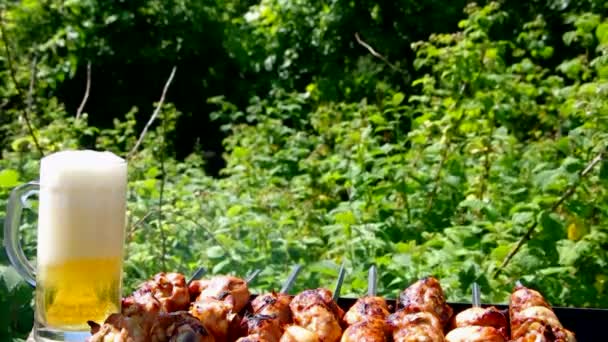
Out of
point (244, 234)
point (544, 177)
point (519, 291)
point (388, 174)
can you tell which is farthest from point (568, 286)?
point (519, 291)

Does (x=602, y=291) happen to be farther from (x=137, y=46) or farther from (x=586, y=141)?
(x=137, y=46)

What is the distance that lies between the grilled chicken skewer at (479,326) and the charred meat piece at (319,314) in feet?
A: 0.65

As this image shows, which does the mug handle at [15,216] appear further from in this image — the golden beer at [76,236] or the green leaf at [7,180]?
the green leaf at [7,180]

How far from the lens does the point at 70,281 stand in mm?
1552

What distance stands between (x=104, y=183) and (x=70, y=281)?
7.2 inches

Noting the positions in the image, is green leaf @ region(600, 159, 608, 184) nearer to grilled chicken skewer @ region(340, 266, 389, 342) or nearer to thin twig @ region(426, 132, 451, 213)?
thin twig @ region(426, 132, 451, 213)

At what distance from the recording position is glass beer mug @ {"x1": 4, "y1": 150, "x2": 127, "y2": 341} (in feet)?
5.09

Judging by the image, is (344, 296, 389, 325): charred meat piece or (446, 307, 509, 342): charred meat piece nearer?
(446, 307, 509, 342): charred meat piece

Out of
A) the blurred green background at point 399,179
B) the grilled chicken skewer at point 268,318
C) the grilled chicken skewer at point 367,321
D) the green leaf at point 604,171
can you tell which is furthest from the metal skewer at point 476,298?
the green leaf at point 604,171

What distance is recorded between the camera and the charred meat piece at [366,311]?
1.55 meters

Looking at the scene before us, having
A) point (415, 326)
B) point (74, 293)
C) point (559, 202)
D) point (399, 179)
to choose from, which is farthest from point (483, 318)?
point (399, 179)

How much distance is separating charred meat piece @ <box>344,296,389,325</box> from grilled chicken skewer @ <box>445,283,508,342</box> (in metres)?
0.13

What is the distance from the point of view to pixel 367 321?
149 cm

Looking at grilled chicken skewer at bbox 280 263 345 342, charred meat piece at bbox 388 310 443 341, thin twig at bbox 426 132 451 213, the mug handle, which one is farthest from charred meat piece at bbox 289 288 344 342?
thin twig at bbox 426 132 451 213
